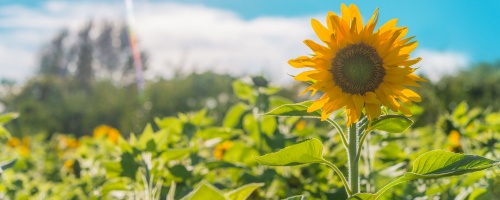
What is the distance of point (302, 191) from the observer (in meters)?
2.14

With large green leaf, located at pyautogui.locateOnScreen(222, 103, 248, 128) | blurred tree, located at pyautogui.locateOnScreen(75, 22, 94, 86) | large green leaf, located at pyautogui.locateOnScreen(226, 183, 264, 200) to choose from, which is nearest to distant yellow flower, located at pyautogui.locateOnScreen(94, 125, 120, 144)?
large green leaf, located at pyautogui.locateOnScreen(222, 103, 248, 128)

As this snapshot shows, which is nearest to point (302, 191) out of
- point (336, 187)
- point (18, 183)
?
point (336, 187)

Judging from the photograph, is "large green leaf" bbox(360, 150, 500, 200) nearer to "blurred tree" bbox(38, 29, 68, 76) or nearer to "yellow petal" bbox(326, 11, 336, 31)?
"yellow petal" bbox(326, 11, 336, 31)

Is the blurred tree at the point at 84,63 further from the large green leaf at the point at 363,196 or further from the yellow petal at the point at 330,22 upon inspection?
the large green leaf at the point at 363,196

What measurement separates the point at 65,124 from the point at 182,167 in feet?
57.7

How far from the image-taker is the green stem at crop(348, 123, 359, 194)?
1.33 metres

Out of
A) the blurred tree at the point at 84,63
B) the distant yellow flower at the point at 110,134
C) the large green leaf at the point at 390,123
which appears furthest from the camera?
the blurred tree at the point at 84,63

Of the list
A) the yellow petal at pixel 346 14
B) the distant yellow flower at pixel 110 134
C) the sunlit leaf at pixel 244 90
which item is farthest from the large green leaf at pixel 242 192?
the distant yellow flower at pixel 110 134

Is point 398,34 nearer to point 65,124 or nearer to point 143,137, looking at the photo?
point 143,137

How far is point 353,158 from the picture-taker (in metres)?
1.34

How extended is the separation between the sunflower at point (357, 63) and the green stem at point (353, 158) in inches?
1.8

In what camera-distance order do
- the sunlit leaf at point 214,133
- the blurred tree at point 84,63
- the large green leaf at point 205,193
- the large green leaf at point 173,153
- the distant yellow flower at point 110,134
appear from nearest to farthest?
the large green leaf at point 205,193 → the large green leaf at point 173,153 → the sunlit leaf at point 214,133 → the distant yellow flower at point 110,134 → the blurred tree at point 84,63

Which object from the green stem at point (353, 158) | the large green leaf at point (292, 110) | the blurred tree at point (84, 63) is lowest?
the blurred tree at point (84, 63)

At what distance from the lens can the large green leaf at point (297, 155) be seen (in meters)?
1.25
